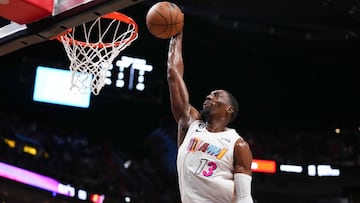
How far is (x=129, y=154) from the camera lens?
53.3ft

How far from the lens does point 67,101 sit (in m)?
12.8

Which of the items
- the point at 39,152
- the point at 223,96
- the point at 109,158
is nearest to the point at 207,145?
Answer: the point at 223,96

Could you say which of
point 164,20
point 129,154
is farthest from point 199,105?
Answer: point 164,20

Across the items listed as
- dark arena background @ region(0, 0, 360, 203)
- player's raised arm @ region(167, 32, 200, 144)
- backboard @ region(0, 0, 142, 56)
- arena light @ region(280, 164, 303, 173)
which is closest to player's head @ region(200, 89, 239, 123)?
player's raised arm @ region(167, 32, 200, 144)

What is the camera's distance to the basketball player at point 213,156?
3824 mm

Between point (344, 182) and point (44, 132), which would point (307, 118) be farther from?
point (44, 132)

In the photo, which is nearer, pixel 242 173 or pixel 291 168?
pixel 242 173

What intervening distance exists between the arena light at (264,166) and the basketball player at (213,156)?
1066cm

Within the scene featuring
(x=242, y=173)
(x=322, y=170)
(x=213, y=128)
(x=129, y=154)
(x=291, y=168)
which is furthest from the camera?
(x=129, y=154)

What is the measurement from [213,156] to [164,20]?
95 cm

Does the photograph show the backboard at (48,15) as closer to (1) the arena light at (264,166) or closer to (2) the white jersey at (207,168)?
(2) the white jersey at (207,168)

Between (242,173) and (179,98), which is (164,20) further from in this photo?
(242,173)

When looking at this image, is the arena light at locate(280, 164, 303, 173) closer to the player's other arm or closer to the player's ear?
the player's ear

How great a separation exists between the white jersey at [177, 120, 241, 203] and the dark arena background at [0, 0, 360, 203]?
8.64 metres
